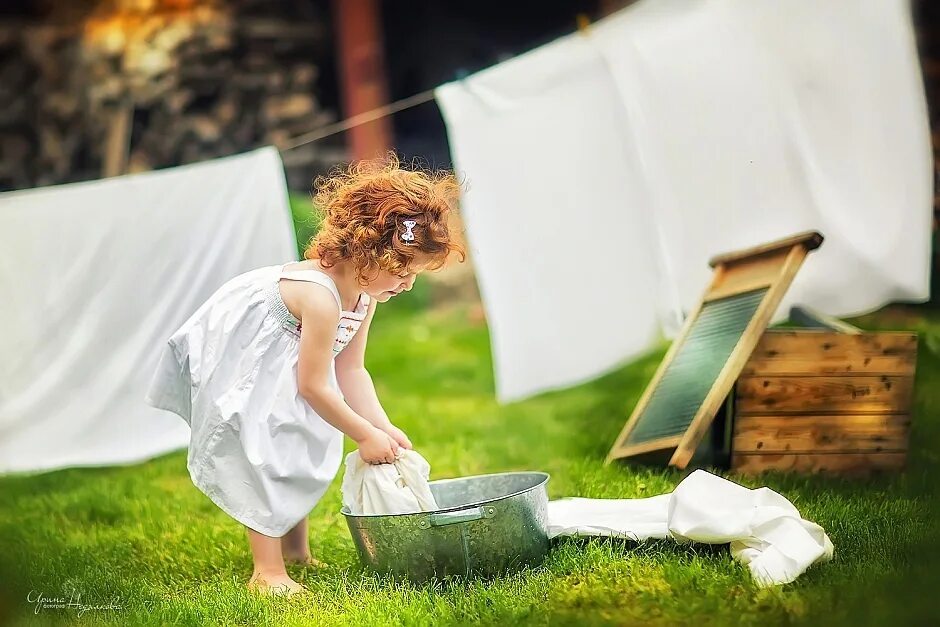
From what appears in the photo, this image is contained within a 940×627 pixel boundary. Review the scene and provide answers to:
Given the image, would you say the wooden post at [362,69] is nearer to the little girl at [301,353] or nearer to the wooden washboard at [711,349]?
the wooden washboard at [711,349]

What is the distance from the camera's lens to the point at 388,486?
155cm

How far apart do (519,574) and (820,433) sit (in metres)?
0.70

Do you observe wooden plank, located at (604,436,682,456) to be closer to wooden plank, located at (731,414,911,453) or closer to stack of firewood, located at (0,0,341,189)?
wooden plank, located at (731,414,911,453)

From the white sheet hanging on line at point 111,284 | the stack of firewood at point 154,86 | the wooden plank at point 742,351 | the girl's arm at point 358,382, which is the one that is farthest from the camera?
the stack of firewood at point 154,86

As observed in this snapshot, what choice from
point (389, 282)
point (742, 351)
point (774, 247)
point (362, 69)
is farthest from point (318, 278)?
point (362, 69)

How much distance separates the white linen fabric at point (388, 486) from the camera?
1547 mm

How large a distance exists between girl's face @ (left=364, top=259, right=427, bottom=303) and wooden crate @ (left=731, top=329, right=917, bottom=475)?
0.69 meters

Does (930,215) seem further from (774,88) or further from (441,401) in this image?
A: (441,401)

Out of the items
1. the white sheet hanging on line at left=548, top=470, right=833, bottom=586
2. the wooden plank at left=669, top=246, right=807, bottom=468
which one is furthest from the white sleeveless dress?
the wooden plank at left=669, top=246, right=807, bottom=468

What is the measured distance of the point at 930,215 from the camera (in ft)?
6.44

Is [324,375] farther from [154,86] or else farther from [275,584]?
[154,86]

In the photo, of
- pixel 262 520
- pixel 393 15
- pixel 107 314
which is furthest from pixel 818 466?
pixel 393 15

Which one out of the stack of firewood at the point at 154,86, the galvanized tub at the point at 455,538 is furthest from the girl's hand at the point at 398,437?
the stack of firewood at the point at 154,86

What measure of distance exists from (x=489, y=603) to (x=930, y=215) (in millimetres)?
1145
